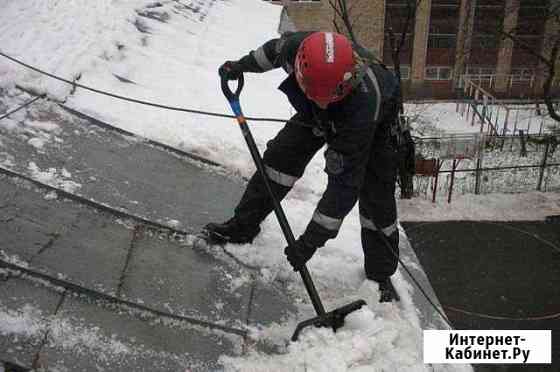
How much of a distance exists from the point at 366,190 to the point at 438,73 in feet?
71.2

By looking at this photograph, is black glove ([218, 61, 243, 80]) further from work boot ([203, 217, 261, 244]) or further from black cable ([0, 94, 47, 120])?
black cable ([0, 94, 47, 120])

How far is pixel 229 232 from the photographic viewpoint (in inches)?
143

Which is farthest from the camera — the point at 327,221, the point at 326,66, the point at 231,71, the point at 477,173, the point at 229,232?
the point at 477,173

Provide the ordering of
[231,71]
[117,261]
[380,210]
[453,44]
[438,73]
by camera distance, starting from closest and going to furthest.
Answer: [117,261], [380,210], [231,71], [453,44], [438,73]

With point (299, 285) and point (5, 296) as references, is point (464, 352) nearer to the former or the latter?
point (299, 285)

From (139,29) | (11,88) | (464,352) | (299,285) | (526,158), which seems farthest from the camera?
(526,158)

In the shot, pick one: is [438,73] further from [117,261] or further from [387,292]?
[117,261]

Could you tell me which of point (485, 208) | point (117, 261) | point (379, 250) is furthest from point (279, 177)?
point (485, 208)

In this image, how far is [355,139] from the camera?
279 centimetres

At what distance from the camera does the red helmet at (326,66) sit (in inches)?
105

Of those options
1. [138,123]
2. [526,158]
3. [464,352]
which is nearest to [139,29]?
[138,123]

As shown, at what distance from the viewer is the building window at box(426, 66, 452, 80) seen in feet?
76.8

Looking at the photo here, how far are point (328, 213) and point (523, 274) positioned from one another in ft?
18.3

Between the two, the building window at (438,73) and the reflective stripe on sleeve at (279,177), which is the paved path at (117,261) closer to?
the reflective stripe on sleeve at (279,177)
